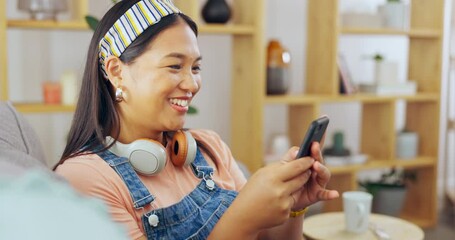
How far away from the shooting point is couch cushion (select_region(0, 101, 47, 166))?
117 cm

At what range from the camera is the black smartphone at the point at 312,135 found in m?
1.12

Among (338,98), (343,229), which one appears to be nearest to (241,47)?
(338,98)

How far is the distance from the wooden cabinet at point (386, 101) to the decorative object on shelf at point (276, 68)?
0.24 ft

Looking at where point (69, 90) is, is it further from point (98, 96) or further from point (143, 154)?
point (143, 154)

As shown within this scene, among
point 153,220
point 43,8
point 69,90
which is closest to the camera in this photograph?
point 153,220

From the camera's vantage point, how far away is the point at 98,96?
1.27m

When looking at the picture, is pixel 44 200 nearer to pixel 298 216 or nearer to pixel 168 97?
pixel 168 97

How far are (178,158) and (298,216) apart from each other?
0.30 meters

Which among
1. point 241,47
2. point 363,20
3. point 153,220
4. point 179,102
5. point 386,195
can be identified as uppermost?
point 363,20

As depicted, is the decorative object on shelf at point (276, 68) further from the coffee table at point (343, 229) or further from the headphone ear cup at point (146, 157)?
the headphone ear cup at point (146, 157)

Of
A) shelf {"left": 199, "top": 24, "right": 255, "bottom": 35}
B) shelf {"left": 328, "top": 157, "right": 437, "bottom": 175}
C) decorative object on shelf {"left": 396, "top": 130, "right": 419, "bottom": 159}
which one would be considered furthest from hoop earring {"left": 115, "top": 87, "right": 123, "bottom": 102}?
decorative object on shelf {"left": 396, "top": 130, "right": 419, "bottom": 159}

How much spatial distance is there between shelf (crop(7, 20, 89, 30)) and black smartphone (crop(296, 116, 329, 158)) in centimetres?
163

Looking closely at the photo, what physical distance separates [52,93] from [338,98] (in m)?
1.46

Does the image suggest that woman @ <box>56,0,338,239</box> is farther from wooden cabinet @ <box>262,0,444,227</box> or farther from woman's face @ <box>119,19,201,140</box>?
wooden cabinet @ <box>262,0,444,227</box>
